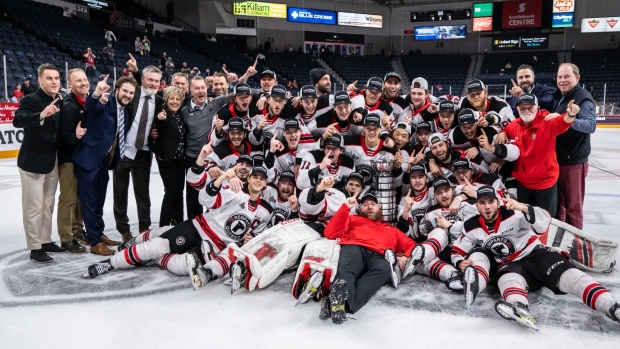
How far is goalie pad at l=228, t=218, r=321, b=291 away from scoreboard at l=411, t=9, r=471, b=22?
23736mm

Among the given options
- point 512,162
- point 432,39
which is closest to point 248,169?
point 512,162

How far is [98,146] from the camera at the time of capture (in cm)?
384

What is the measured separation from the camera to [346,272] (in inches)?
116

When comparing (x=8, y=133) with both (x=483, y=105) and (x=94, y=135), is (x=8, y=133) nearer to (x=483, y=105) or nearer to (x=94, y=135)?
(x=94, y=135)

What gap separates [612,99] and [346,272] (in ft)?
59.7

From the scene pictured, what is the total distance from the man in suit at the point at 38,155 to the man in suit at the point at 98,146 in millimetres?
207

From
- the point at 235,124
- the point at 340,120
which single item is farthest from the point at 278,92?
the point at 340,120

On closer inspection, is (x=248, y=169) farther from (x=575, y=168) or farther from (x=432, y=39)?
(x=432, y=39)

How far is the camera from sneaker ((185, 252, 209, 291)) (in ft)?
10.1

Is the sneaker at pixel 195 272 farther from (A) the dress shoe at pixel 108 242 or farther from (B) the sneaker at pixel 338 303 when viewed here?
(A) the dress shoe at pixel 108 242

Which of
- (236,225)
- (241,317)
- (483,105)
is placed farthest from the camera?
(483,105)

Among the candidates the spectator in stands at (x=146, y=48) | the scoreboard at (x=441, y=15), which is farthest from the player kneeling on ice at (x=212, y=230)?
the scoreboard at (x=441, y=15)

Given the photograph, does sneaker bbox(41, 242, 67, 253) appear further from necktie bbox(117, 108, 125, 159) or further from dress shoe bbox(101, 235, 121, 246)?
necktie bbox(117, 108, 125, 159)

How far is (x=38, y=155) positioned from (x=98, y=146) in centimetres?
43
